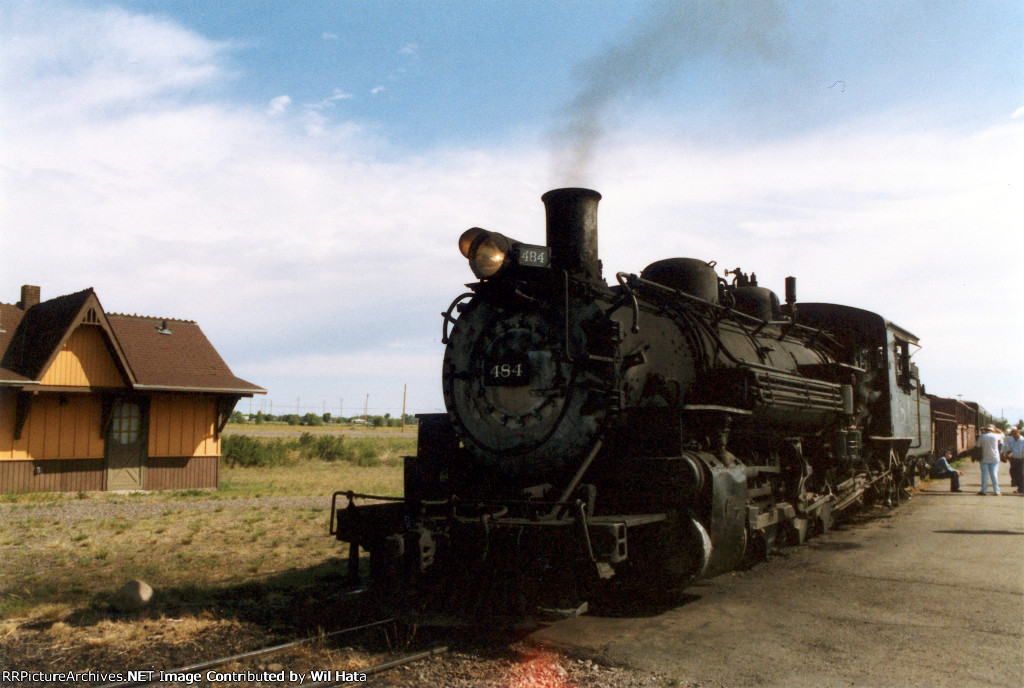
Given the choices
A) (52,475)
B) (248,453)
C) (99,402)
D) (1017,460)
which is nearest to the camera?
(52,475)

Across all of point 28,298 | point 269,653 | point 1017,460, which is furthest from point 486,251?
point 28,298

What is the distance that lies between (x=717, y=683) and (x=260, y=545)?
6.90 meters

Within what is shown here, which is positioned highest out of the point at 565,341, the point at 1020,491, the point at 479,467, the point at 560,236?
the point at 560,236

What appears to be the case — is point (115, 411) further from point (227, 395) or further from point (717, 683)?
point (717, 683)

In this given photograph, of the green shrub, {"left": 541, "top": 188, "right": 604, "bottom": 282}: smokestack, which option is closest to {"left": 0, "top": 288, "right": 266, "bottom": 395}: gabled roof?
the green shrub

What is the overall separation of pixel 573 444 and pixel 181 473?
47.9 ft

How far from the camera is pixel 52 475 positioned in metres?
15.6

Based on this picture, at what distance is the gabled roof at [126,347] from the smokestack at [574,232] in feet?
42.0

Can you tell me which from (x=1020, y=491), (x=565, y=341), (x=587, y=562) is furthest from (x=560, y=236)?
(x=1020, y=491)

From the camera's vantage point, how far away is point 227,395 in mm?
18219

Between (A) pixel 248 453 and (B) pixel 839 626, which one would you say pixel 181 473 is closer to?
(A) pixel 248 453

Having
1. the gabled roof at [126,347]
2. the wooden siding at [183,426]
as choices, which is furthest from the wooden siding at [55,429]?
the wooden siding at [183,426]

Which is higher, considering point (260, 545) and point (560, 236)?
point (560, 236)

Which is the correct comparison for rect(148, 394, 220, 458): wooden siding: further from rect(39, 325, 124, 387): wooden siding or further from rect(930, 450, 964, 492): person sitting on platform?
rect(930, 450, 964, 492): person sitting on platform
